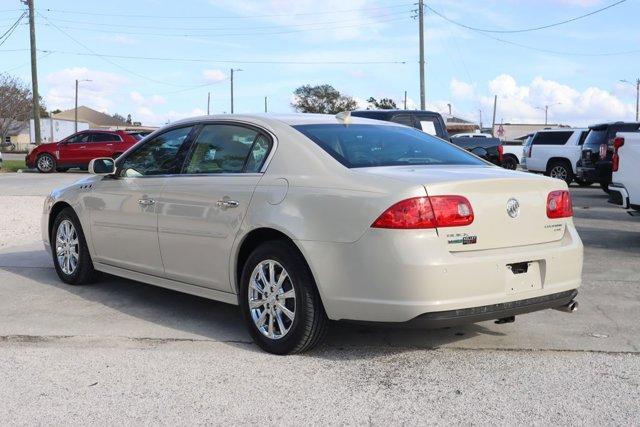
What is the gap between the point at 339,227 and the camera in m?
4.10

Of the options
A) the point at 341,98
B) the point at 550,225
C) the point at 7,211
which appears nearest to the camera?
the point at 550,225

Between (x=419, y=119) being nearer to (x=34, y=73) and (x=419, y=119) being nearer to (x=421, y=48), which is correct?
(x=34, y=73)

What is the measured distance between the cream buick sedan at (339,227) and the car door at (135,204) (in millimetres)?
20

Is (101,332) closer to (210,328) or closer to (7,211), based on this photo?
(210,328)

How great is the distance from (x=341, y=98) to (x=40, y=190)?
77203 millimetres

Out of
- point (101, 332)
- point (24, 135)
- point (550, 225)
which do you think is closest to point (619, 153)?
point (550, 225)

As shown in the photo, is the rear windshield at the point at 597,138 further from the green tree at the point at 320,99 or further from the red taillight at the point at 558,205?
the green tree at the point at 320,99

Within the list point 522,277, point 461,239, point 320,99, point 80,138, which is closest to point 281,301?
point 461,239

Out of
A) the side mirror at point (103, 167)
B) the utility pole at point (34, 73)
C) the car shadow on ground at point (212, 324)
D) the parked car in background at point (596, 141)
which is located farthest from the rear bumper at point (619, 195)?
the utility pole at point (34, 73)

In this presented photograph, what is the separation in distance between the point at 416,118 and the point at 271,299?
9143 millimetres

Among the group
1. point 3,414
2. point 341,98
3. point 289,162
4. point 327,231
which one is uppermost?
point 341,98

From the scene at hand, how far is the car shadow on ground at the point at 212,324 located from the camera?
15.4 ft

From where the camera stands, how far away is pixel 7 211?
1260 cm

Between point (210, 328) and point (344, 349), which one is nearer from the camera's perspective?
point (344, 349)
